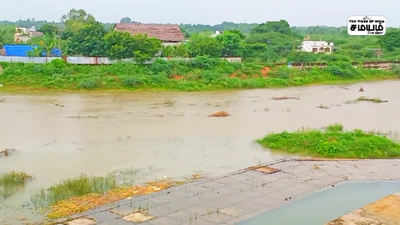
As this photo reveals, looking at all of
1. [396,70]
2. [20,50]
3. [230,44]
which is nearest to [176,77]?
[230,44]

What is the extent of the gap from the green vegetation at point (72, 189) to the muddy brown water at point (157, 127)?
14.6 inches

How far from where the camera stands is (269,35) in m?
48.5

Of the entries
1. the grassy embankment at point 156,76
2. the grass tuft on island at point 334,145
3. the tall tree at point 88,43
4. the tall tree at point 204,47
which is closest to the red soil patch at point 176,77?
the grassy embankment at point 156,76

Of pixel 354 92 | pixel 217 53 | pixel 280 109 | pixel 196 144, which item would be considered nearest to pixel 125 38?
pixel 217 53

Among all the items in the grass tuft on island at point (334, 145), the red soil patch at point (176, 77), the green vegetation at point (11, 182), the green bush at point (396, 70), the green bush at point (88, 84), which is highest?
the green bush at point (396, 70)

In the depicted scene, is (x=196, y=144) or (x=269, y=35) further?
(x=269, y=35)

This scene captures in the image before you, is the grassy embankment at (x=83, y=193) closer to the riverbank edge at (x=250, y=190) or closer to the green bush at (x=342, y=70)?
the riverbank edge at (x=250, y=190)

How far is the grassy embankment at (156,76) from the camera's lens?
29109mm

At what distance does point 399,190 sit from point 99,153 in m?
8.52

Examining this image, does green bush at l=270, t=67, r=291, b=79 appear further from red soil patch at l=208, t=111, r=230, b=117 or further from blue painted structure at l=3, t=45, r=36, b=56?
blue painted structure at l=3, t=45, r=36, b=56

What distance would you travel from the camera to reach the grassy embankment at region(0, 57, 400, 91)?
2911cm

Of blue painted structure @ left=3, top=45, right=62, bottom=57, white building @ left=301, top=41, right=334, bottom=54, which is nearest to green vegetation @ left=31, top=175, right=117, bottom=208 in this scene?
blue painted structure @ left=3, top=45, right=62, bottom=57

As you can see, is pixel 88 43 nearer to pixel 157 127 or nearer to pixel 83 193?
pixel 157 127

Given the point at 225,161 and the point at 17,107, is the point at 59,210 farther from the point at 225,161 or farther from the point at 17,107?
the point at 17,107
